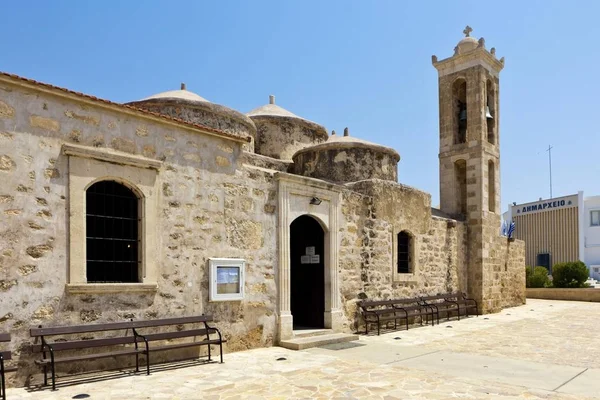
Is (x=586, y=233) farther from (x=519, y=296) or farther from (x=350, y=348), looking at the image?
(x=350, y=348)

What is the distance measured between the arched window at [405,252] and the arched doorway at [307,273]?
2771 mm

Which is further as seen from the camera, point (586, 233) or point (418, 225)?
point (586, 233)

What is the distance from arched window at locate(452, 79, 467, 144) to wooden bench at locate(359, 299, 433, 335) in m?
6.34

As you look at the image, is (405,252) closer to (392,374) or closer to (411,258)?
(411,258)

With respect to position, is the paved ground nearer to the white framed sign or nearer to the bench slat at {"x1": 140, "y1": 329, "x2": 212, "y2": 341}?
the bench slat at {"x1": 140, "y1": 329, "x2": 212, "y2": 341}

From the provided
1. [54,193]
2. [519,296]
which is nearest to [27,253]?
[54,193]

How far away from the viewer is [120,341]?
621 cm

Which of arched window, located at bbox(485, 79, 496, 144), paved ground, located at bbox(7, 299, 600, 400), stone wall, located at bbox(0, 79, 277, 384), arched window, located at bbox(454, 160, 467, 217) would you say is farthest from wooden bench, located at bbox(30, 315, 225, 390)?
arched window, located at bbox(485, 79, 496, 144)

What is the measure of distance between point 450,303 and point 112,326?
9.52 metres

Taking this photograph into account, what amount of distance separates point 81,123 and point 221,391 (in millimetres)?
3816

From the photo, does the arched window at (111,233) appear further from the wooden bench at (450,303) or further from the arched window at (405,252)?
the wooden bench at (450,303)

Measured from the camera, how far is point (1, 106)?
5.66m

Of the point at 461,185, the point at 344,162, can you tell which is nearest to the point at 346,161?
the point at 344,162

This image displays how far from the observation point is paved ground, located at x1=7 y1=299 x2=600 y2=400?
535 cm
